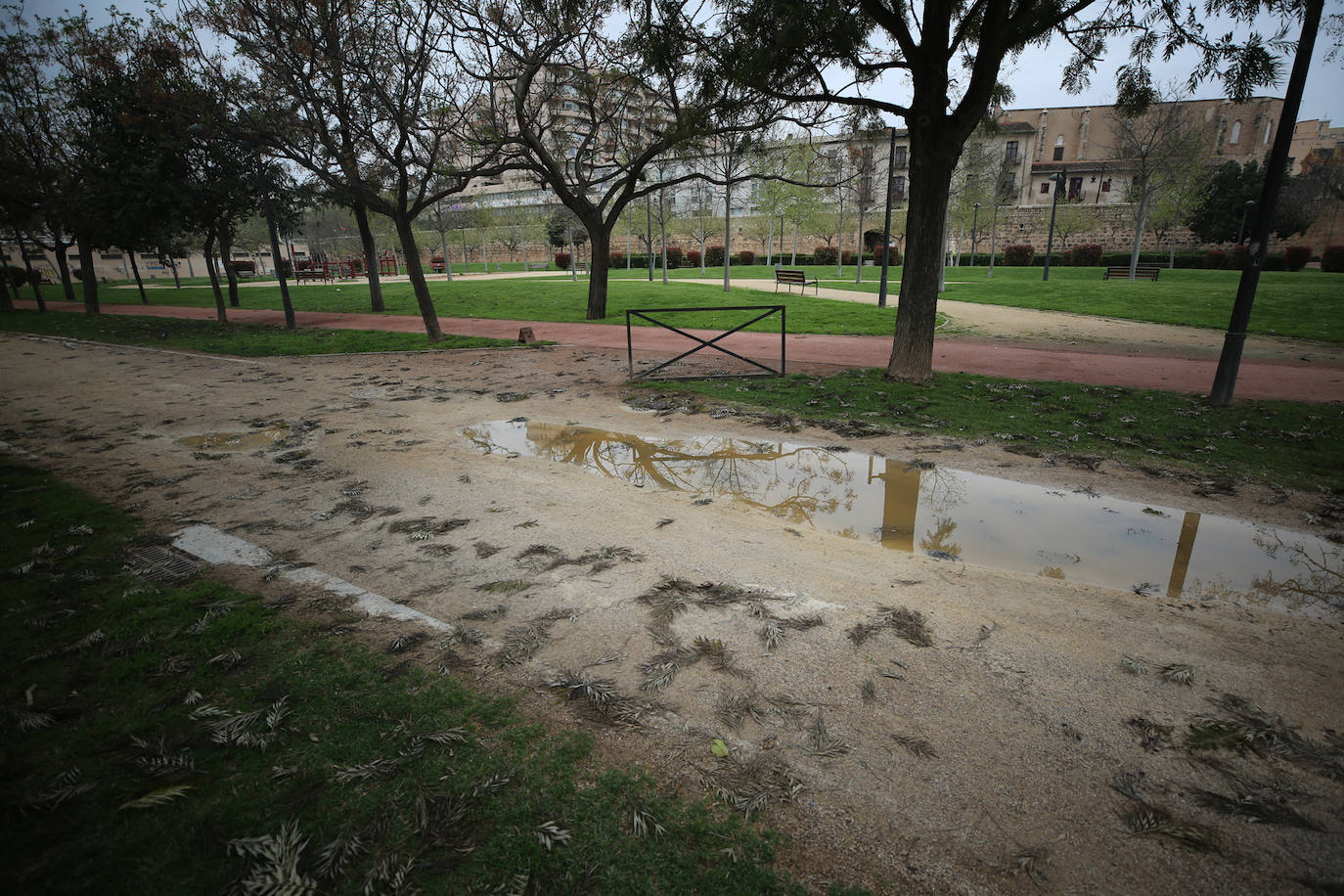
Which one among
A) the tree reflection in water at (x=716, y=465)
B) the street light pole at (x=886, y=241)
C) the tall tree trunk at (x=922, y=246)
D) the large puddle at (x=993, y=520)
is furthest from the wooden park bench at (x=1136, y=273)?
the tree reflection in water at (x=716, y=465)

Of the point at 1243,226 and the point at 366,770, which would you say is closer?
the point at 366,770

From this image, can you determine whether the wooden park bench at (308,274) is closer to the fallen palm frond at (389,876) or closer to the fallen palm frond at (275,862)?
the fallen palm frond at (275,862)

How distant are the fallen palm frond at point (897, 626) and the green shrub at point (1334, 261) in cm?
4358

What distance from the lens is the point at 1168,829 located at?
2191mm

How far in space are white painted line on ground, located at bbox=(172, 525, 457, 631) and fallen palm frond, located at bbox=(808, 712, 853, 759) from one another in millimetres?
1990

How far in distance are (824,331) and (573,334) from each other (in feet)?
21.4

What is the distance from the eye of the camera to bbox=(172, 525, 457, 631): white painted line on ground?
3568mm

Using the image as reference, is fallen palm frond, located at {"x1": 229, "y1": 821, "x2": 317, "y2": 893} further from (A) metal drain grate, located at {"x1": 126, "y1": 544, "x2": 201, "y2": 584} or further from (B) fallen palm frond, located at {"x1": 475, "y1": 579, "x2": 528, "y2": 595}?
(A) metal drain grate, located at {"x1": 126, "y1": 544, "x2": 201, "y2": 584}

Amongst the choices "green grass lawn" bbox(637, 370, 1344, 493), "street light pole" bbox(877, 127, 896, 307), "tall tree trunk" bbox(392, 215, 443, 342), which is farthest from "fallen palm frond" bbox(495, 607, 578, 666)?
"street light pole" bbox(877, 127, 896, 307)

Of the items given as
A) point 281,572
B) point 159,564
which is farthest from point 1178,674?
point 159,564

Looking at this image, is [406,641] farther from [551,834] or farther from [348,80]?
[348,80]

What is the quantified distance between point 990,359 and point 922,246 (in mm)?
4427

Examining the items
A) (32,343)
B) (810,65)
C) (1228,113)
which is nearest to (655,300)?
(810,65)

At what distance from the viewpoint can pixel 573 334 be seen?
1611cm
